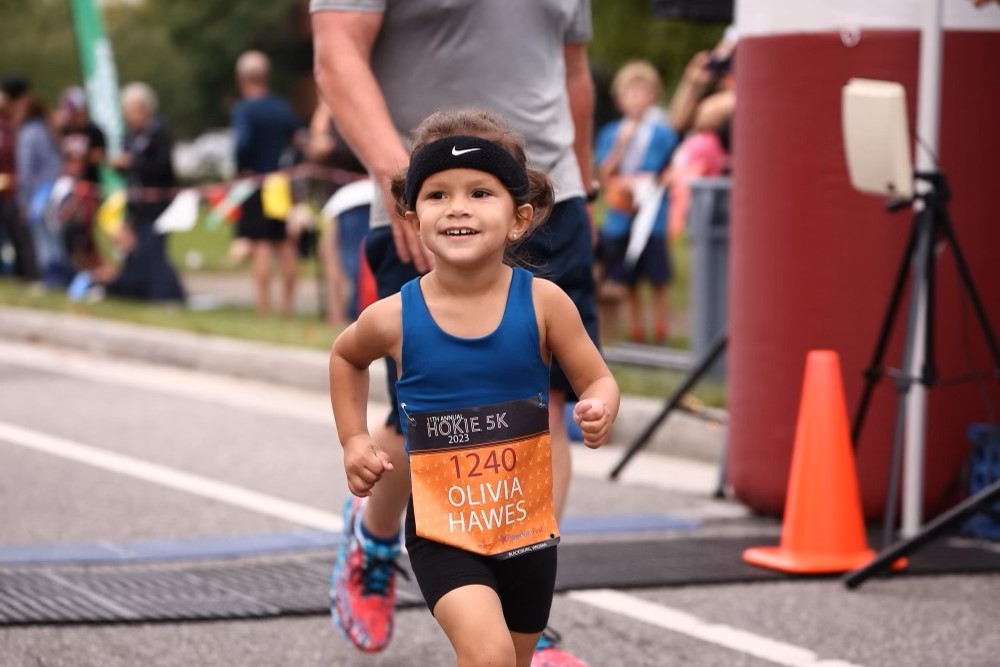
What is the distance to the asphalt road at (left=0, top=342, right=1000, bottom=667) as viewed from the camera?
4633mm

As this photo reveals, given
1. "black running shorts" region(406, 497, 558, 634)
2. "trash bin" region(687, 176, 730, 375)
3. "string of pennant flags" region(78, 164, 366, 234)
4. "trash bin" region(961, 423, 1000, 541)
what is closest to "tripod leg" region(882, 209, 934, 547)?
"trash bin" region(961, 423, 1000, 541)

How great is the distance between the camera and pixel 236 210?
46.5ft

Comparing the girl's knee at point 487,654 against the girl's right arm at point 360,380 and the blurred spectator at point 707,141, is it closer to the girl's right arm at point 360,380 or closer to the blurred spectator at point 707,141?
the girl's right arm at point 360,380

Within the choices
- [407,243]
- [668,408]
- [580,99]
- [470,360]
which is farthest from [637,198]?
[470,360]

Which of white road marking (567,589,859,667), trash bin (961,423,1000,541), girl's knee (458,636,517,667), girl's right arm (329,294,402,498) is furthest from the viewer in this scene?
trash bin (961,423,1000,541)

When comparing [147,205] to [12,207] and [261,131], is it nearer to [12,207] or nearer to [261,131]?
[261,131]

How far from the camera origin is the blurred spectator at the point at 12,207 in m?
18.0

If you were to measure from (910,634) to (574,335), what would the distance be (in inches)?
72.0

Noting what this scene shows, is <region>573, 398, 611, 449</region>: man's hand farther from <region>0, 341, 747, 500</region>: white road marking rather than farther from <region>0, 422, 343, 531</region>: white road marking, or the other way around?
<region>0, 341, 747, 500</region>: white road marking

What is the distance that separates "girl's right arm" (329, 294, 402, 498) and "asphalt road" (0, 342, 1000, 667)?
48.1 inches

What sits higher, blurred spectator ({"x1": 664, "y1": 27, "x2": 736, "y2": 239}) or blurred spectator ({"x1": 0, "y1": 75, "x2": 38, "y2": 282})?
→ blurred spectator ({"x1": 664, "y1": 27, "x2": 736, "y2": 239})

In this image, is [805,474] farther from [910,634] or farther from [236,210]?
[236,210]

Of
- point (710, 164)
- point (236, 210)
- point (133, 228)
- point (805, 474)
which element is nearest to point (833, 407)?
point (805, 474)

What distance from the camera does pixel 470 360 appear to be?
342cm
